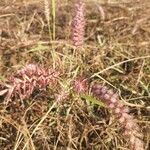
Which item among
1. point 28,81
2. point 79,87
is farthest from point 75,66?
point 28,81

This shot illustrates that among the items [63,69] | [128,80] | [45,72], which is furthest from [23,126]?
[128,80]

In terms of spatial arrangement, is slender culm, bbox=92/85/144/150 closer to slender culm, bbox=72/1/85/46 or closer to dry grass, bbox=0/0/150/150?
dry grass, bbox=0/0/150/150

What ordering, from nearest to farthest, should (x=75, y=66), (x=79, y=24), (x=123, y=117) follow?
(x=123, y=117) → (x=79, y=24) → (x=75, y=66)

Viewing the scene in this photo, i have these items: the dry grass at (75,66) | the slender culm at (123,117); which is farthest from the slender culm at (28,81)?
the slender culm at (123,117)

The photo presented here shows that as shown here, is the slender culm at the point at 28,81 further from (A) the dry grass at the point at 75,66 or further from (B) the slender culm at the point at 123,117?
(B) the slender culm at the point at 123,117

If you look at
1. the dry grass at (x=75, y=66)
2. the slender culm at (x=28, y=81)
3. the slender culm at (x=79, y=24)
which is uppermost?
the slender culm at (x=79, y=24)

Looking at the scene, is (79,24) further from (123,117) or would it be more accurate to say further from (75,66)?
(123,117)
